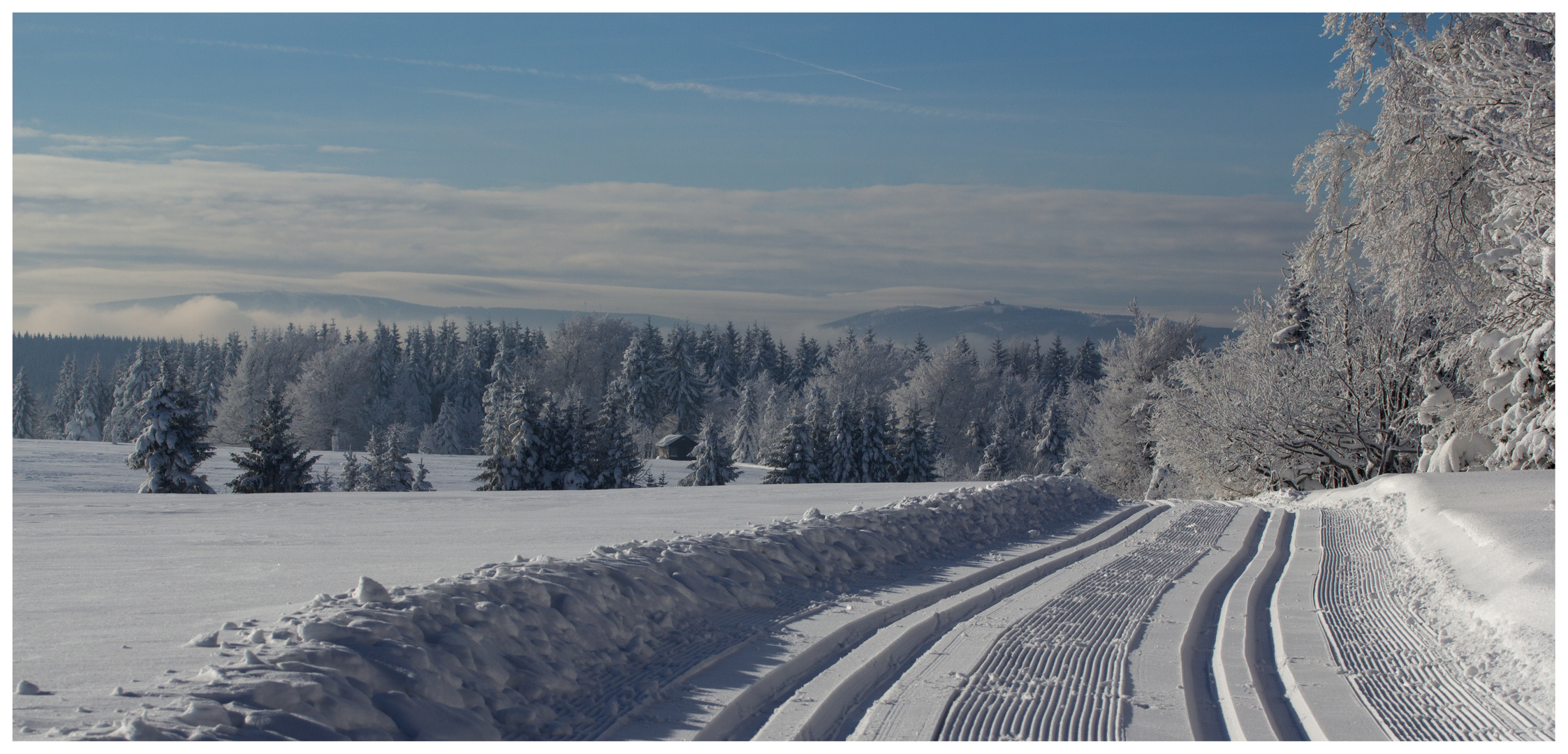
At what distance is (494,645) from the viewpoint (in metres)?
3.95

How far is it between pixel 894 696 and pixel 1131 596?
9.36 ft

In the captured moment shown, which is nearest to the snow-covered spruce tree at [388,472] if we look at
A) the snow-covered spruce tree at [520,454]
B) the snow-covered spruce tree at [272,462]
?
the snow-covered spruce tree at [520,454]

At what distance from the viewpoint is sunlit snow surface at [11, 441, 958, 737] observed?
3896 mm

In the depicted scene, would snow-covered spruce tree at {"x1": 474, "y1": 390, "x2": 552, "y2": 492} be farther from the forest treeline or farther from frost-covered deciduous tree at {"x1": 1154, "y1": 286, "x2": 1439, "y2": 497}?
frost-covered deciduous tree at {"x1": 1154, "y1": 286, "x2": 1439, "y2": 497}

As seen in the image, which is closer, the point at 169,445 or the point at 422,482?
the point at 169,445

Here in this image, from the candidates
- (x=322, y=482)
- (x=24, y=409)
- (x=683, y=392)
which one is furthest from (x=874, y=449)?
(x=24, y=409)

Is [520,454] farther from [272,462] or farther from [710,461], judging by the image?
[272,462]

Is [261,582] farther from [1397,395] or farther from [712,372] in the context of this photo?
[712,372]

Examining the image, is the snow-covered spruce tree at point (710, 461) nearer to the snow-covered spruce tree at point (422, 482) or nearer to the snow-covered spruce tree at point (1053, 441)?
the snow-covered spruce tree at point (422, 482)

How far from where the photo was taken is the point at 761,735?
352 cm

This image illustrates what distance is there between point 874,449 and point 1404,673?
3778 cm

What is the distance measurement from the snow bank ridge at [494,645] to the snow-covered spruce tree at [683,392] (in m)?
67.1

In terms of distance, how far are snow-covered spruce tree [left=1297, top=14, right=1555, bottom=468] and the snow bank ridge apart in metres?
7.85
